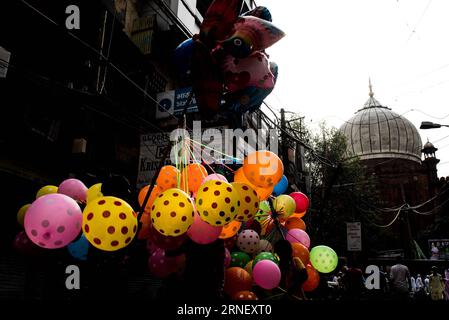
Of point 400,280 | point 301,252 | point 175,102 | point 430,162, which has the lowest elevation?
point 400,280

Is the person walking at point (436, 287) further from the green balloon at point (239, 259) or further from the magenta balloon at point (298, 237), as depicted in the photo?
the green balloon at point (239, 259)

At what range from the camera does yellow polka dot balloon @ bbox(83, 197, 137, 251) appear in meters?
3.37

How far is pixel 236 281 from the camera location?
516 centimetres

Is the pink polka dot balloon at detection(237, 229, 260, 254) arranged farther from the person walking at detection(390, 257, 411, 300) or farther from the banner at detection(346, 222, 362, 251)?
the banner at detection(346, 222, 362, 251)

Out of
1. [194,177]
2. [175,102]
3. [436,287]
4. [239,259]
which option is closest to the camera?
[194,177]

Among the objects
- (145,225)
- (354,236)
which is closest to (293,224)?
(145,225)

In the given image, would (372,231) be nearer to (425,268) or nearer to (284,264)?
(425,268)

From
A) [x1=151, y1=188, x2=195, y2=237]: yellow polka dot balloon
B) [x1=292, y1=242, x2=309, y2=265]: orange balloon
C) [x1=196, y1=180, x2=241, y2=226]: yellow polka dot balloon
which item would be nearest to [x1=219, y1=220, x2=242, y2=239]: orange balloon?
[x1=196, y1=180, x2=241, y2=226]: yellow polka dot balloon

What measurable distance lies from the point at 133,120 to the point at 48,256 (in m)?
4.97

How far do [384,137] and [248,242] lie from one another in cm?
3386

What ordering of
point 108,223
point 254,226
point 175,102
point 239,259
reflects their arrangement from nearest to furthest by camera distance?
point 108,223 → point 239,259 → point 254,226 → point 175,102

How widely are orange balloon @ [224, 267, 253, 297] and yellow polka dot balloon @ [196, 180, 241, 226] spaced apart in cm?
184

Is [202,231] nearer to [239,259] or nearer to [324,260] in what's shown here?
[239,259]

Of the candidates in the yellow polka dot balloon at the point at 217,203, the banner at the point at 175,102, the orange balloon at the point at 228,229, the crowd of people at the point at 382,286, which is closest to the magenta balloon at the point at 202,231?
the yellow polka dot balloon at the point at 217,203
